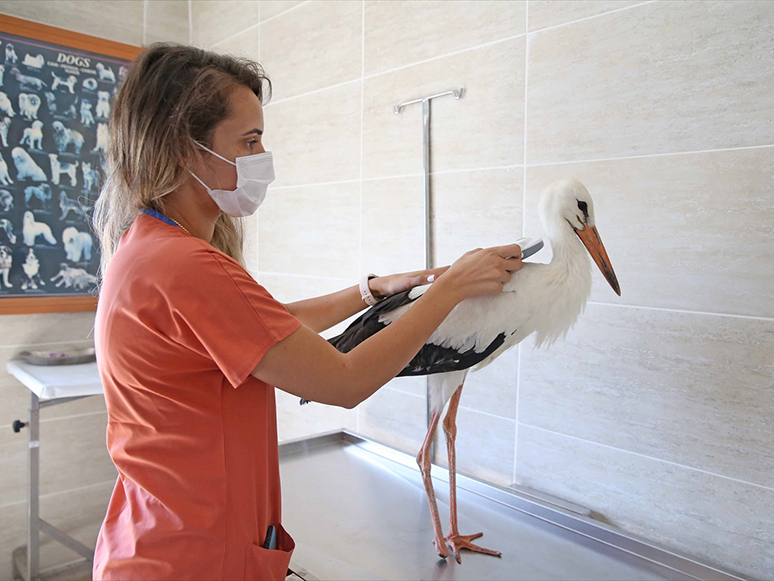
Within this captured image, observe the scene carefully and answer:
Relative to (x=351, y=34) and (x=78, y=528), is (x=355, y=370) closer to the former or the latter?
(x=351, y=34)

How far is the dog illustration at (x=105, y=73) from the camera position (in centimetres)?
254

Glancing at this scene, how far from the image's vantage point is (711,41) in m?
1.13

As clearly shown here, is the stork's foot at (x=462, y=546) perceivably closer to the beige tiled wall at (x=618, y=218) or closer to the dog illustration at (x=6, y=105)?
the beige tiled wall at (x=618, y=218)

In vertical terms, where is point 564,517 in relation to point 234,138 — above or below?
below

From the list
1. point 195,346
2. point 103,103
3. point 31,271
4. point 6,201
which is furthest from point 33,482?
point 195,346

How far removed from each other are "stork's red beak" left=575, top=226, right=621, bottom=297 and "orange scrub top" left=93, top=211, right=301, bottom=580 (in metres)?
0.59

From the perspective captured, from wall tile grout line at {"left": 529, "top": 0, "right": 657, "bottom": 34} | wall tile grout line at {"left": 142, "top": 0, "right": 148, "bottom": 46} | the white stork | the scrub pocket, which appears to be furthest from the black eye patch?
wall tile grout line at {"left": 142, "top": 0, "right": 148, "bottom": 46}

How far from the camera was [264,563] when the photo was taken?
0.83 meters

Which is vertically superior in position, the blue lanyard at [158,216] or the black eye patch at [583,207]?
the black eye patch at [583,207]

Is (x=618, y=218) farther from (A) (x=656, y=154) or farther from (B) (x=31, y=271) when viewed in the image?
(B) (x=31, y=271)

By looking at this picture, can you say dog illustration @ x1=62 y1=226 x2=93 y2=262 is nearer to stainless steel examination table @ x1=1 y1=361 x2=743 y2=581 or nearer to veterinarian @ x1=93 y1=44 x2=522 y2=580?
stainless steel examination table @ x1=1 y1=361 x2=743 y2=581

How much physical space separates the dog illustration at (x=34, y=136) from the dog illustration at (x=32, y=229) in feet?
0.87

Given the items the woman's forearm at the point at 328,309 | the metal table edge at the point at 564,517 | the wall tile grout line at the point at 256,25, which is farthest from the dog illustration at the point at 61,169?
the woman's forearm at the point at 328,309

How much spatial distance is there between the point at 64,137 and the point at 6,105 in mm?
224
